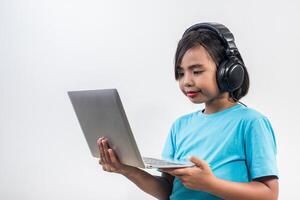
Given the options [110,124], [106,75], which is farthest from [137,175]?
[106,75]

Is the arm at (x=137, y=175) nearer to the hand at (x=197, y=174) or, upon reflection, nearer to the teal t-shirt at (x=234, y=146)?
the teal t-shirt at (x=234, y=146)

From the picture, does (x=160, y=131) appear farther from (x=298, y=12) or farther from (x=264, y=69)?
(x=298, y=12)

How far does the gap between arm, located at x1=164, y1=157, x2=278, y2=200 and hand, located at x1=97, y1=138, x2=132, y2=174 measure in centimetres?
17

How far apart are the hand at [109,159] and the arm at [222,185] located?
0.17 metres

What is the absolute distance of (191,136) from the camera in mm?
1154

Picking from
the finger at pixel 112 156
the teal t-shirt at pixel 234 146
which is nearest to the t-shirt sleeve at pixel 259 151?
the teal t-shirt at pixel 234 146

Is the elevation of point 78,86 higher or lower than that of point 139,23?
lower

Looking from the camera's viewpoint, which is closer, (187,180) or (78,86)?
(187,180)

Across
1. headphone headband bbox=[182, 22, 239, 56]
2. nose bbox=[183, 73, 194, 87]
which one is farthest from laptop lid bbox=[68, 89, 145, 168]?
headphone headband bbox=[182, 22, 239, 56]

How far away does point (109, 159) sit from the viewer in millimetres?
1112

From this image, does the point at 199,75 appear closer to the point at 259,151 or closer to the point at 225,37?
the point at 225,37

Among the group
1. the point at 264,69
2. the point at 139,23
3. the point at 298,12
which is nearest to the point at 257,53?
the point at 264,69

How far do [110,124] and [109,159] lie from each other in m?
0.13

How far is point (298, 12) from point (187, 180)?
887 millimetres
